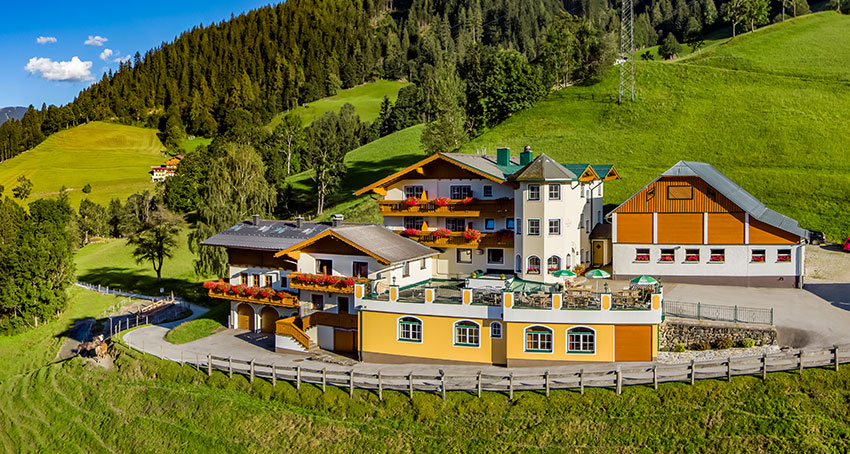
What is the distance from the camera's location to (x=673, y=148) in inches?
2940

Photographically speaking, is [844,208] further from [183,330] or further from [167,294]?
[167,294]

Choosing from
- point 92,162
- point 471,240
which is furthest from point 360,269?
point 92,162

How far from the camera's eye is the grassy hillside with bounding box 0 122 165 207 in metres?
122

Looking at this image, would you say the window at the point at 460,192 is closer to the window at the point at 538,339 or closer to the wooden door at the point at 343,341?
the wooden door at the point at 343,341

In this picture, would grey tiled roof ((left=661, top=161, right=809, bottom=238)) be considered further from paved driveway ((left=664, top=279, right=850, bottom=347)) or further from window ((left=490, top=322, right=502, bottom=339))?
window ((left=490, top=322, right=502, bottom=339))

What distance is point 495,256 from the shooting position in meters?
44.7

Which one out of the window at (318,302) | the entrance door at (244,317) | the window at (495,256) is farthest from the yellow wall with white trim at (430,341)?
the window at (495,256)

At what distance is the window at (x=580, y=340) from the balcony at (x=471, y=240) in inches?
496

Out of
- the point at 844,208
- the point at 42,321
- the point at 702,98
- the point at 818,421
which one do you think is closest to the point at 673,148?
the point at 702,98

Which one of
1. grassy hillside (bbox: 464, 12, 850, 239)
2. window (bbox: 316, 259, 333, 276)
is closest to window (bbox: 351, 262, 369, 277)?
window (bbox: 316, 259, 333, 276)

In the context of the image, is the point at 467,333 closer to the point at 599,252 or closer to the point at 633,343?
the point at 633,343

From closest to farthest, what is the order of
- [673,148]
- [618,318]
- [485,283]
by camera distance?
1. [618,318]
2. [485,283]
3. [673,148]

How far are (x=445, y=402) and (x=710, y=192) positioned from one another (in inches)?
1024

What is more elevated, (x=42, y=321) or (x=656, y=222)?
(x=656, y=222)
